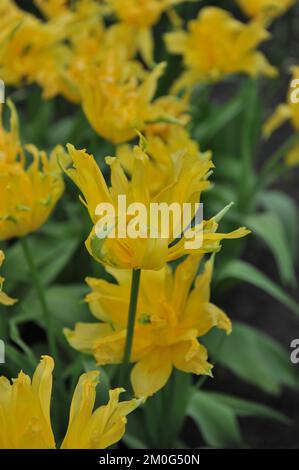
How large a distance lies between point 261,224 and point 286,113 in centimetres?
28

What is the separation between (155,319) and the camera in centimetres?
120

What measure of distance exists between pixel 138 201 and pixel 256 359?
1.07 meters

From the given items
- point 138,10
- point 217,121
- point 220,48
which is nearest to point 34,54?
point 138,10

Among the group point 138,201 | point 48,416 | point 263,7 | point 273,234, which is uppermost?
point 138,201

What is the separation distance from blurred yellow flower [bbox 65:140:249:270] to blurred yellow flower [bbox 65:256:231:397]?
20 centimetres

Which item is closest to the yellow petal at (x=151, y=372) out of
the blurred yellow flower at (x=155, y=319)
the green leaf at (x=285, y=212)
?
the blurred yellow flower at (x=155, y=319)

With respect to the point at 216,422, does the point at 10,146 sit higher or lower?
higher

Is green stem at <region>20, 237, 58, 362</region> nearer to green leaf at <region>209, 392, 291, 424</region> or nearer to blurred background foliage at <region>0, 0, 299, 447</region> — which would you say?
blurred background foliage at <region>0, 0, 299, 447</region>

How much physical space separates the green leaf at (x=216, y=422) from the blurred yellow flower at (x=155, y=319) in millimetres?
567

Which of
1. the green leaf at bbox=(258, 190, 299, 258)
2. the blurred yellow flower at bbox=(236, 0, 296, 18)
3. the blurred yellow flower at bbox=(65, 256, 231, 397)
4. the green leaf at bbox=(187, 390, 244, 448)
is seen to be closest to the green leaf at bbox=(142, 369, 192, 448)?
the green leaf at bbox=(187, 390, 244, 448)

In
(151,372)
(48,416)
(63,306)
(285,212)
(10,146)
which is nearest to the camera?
(48,416)

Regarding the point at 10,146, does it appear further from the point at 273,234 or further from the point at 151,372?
the point at 273,234

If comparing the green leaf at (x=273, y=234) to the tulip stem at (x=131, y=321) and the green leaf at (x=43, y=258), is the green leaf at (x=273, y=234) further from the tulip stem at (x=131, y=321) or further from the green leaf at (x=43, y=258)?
the tulip stem at (x=131, y=321)
